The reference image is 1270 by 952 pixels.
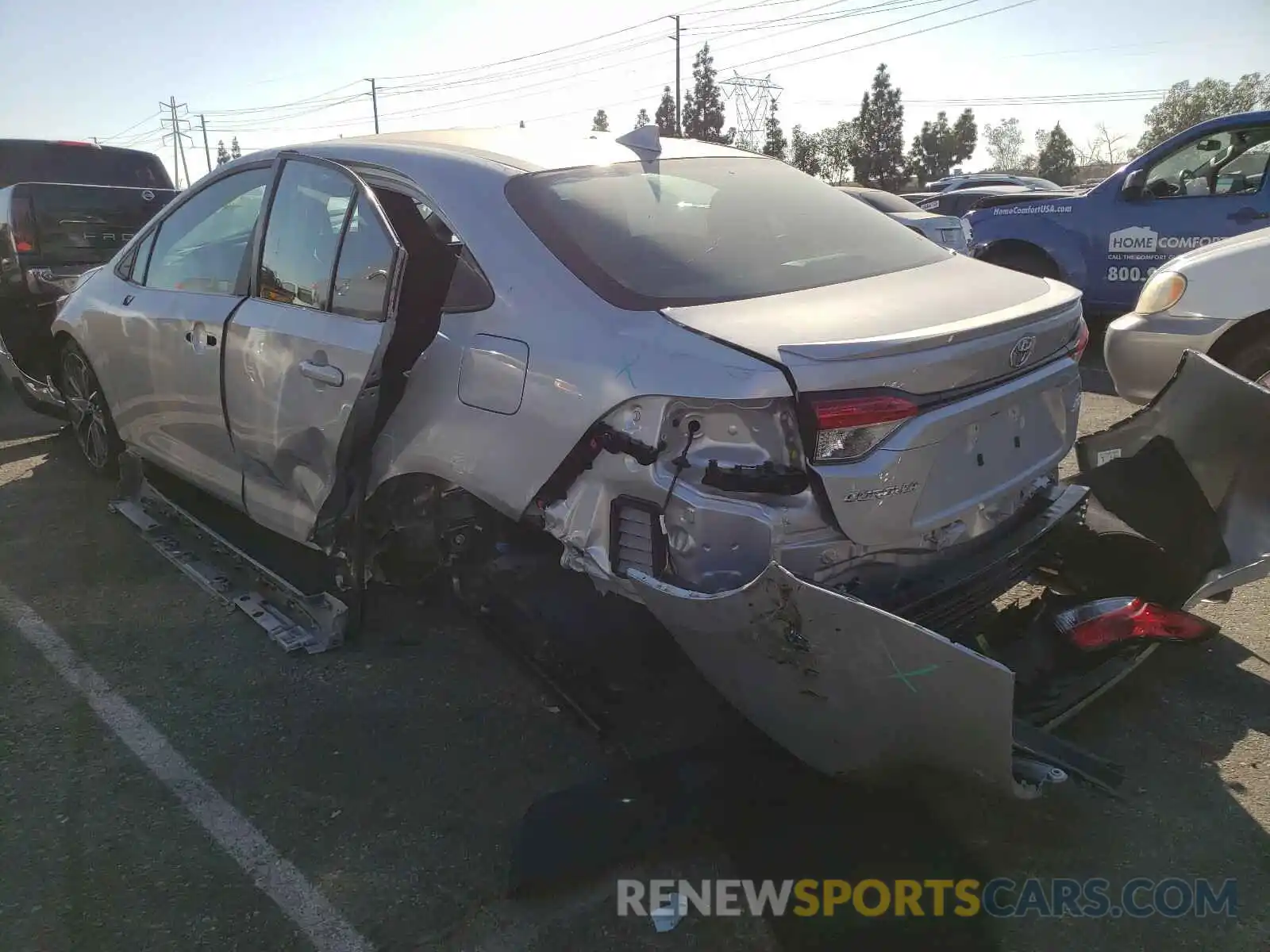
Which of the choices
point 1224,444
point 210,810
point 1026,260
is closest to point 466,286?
point 210,810

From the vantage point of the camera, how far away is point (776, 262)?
282 cm

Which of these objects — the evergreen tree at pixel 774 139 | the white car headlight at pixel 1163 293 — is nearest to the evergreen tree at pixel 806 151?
the evergreen tree at pixel 774 139

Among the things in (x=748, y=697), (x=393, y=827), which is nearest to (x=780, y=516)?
(x=748, y=697)

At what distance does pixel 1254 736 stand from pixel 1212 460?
3.47 ft

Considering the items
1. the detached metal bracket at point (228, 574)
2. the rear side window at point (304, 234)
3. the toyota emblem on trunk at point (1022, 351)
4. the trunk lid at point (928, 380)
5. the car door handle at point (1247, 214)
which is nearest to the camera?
the trunk lid at point (928, 380)

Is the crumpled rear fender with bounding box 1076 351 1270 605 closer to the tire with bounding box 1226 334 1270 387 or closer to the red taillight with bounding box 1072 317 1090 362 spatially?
the red taillight with bounding box 1072 317 1090 362

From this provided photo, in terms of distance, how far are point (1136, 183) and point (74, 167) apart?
10624 mm

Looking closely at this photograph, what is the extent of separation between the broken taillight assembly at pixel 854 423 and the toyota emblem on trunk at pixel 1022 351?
508mm

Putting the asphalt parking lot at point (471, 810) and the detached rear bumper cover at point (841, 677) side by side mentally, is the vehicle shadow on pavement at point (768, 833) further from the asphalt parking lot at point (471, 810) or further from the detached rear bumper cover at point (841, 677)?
the detached rear bumper cover at point (841, 677)

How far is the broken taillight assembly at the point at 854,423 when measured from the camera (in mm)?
2217

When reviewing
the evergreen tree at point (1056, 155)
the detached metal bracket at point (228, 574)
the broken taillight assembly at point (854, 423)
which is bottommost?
the detached metal bracket at point (228, 574)

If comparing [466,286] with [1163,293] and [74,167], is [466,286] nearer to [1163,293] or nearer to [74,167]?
[1163,293]

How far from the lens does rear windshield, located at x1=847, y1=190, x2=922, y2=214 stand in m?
11.9

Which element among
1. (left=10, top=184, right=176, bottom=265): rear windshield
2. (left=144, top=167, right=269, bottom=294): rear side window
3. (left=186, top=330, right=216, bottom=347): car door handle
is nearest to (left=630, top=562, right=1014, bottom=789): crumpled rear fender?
(left=186, top=330, right=216, bottom=347): car door handle
